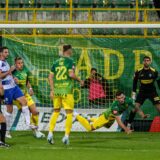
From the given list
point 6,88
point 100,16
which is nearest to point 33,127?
point 6,88

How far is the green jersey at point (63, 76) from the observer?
42.0 feet

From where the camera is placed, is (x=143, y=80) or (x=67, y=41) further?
(x=67, y=41)

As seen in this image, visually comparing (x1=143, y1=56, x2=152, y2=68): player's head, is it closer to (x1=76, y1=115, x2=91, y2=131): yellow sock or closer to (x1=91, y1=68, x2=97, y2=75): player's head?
(x1=91, y1=68, x2=97, y2=75): player's head

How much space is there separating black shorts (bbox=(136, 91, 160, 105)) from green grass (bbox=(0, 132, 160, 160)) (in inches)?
57.0

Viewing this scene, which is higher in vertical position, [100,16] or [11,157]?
[100,16]

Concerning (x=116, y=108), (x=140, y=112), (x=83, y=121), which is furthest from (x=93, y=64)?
(x=83, y=121)

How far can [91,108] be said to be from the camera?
1783 cm

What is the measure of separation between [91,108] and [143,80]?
1.67m

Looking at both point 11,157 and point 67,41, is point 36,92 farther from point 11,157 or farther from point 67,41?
point 11,157

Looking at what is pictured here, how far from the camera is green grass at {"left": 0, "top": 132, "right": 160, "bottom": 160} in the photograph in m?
10.8

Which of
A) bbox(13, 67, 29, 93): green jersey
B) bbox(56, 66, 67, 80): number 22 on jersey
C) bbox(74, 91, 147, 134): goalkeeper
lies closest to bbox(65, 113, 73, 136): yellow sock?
bbox(56, 66, 67, 80): number 22 on jersey

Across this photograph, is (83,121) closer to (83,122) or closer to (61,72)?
(83,122)

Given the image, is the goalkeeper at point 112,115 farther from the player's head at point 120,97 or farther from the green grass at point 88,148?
the green grass at point 88,148

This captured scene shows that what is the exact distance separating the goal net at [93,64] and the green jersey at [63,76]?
488 centimetres
